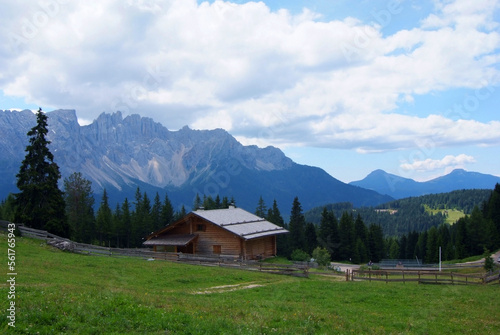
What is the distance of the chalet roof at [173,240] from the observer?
44.7 m

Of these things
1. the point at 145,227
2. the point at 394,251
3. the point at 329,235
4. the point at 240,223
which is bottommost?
the point at 394,251

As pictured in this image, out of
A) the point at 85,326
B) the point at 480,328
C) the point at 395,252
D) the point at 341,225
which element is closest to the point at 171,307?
the point at 85,326

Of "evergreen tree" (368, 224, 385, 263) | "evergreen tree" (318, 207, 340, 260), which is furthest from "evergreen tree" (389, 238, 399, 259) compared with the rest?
"evergreen tree" (318, 207, 340, 260)

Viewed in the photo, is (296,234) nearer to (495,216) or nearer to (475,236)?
(475,236)

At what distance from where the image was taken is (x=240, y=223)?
48688mm

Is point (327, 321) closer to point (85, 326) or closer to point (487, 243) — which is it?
point (85, 326)

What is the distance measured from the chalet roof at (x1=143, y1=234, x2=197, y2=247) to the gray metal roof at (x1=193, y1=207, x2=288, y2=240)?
3063 mm

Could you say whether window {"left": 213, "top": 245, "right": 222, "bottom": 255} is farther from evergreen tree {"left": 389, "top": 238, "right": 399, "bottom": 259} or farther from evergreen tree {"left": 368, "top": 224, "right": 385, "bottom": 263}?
evergreen tree {"left": 389, "top": 238, "right": 399, "bottom": 259}

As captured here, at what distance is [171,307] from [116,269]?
15594mm

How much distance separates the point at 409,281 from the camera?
32375 millimetres

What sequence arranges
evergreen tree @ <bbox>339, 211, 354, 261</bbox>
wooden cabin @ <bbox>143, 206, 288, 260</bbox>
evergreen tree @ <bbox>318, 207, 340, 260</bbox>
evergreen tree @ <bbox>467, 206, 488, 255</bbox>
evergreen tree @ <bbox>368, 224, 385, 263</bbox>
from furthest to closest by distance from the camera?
evergreen tree @ <bbox>368, 224, 385, 263</bbox>
evergreen tree @ <bbox>339, 211, 354, 261</bbox>
evergreen tree @ <bbox>318, 207, 340, 260</bbox>
evergreen tree @ <bbox>467, 206, 488, 255</bbox>
wooden cabin @ <bbox>143, 206, 288, 260</bbox>

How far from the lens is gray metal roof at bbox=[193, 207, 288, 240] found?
4484cm

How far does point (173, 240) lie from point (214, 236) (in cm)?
488

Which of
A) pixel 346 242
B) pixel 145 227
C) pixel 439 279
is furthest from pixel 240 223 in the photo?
pixel 346 242
